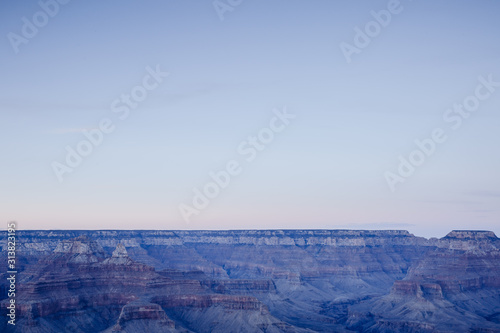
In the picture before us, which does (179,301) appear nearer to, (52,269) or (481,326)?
(52,269)

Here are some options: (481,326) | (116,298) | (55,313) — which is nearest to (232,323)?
(116,298)

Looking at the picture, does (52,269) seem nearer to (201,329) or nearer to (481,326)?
(201,329)

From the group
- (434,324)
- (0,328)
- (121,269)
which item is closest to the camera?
(0,328)

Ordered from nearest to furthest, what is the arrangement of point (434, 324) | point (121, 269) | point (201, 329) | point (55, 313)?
point (55, 313)
point (201, 329)
point (121, 269)
point (434, 324)

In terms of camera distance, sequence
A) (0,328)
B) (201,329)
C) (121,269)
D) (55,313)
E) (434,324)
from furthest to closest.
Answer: (434,324), (121,269), (201,329), (55,313), (0,328)

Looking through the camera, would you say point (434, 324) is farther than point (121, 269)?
Yes

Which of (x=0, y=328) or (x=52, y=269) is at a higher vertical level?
(x=52, y=269)

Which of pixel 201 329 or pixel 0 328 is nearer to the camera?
pixel 0 328

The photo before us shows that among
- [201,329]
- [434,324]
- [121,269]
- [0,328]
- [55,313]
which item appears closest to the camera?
[0,328]

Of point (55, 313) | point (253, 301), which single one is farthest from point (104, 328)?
point (253, 301)
